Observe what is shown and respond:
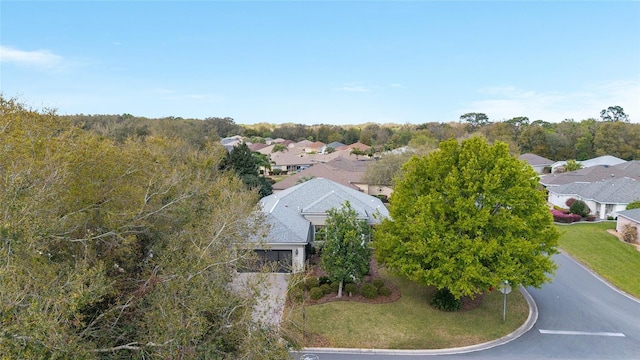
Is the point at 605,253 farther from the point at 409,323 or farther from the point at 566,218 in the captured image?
the point at 409,323

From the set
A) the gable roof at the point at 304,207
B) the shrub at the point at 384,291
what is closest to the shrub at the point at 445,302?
the shrub at the point at 384,291

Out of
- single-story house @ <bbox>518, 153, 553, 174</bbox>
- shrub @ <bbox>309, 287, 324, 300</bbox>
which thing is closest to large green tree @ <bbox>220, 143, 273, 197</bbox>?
shrub @ <bbox>309, 287, 324, 300</bbox>

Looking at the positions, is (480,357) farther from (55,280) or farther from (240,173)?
(240,173)

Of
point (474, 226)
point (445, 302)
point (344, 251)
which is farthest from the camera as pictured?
point (344, 251)

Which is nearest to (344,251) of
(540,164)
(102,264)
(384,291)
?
(384,291)

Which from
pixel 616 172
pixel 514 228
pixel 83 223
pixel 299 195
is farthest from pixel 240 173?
pixel 616 172

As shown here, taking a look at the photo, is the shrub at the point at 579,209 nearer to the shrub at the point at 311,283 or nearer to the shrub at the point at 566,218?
the shrub at the point at 566,218
